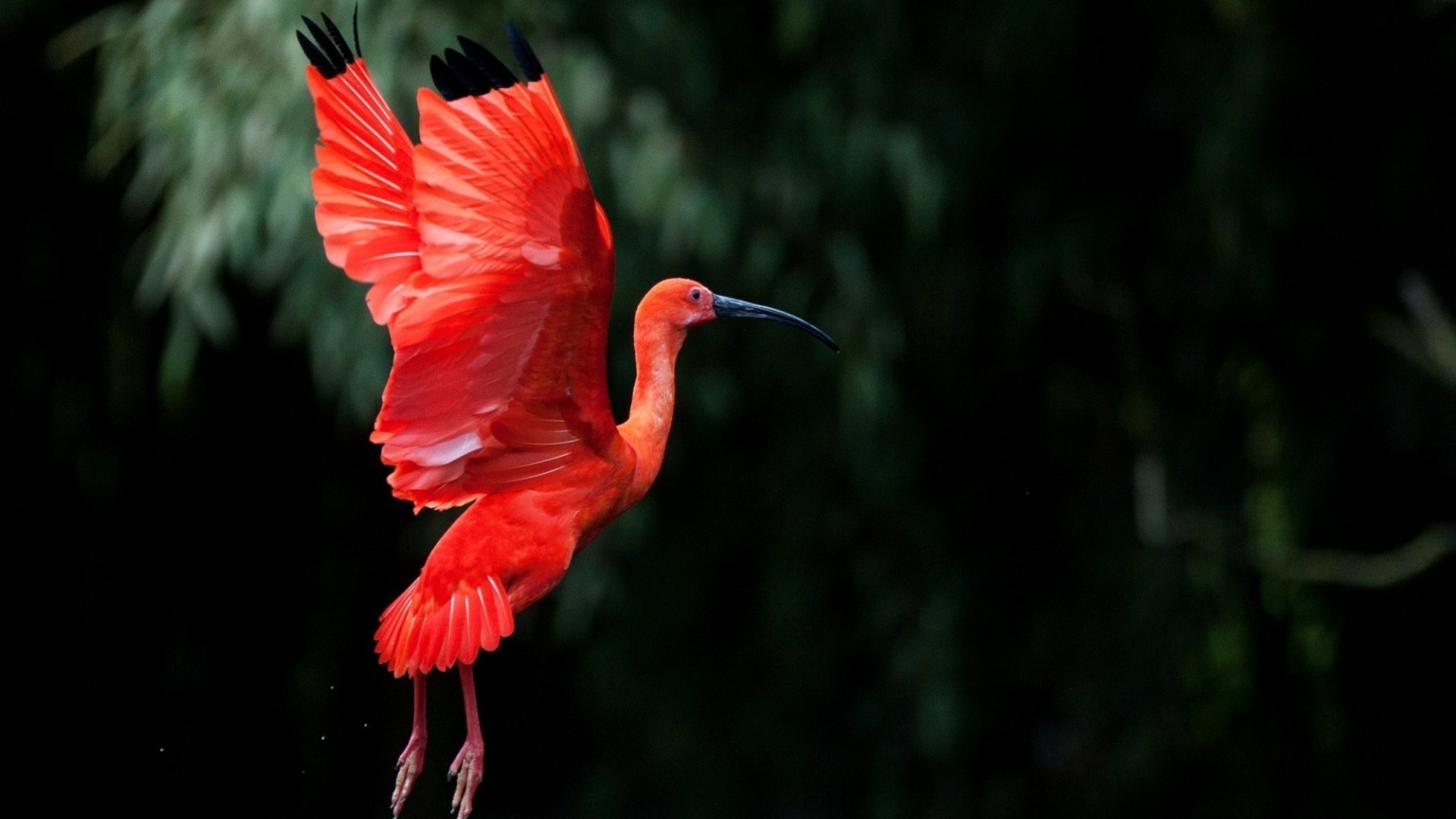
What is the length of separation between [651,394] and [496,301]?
259 mm

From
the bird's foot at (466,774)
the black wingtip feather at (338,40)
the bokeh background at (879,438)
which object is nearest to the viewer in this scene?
the bird's foot at (466,774)

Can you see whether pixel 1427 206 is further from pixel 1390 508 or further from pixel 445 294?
pixel 445 294

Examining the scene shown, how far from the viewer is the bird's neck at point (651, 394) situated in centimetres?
180

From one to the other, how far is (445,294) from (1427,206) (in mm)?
3199

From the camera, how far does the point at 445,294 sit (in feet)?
5.28

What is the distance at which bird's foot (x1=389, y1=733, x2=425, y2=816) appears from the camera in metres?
1.58

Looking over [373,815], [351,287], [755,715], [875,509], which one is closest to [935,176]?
[875,509]

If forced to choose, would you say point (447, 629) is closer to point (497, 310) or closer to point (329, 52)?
point (497, 310)

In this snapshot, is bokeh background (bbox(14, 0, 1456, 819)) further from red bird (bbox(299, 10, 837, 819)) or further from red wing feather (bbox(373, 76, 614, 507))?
red wing feather (bbox(373, 76, 614, 507))

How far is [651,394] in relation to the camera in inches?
71.3

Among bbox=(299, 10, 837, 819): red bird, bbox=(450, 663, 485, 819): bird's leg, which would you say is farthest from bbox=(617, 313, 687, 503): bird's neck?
bbox=(450, 663, 485, 819): bird's leg

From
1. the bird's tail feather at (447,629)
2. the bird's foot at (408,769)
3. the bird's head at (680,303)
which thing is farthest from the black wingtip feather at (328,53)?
the bird's foot at (408,769)

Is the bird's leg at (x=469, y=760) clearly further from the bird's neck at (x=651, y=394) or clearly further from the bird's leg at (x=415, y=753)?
the bird's neck at (x=651, y=394)

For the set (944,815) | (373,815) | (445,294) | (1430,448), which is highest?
(445,294)
